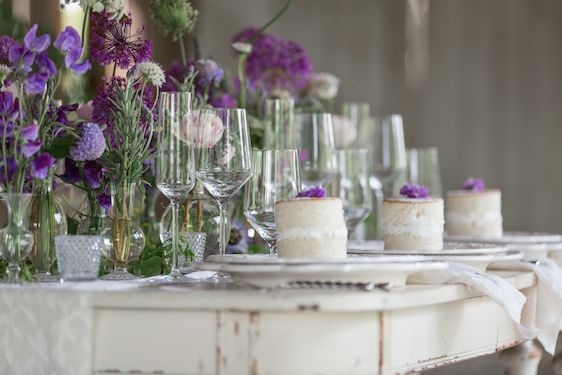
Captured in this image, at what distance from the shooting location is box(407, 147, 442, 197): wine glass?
9.70 ft

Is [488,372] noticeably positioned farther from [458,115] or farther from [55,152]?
[55,152]

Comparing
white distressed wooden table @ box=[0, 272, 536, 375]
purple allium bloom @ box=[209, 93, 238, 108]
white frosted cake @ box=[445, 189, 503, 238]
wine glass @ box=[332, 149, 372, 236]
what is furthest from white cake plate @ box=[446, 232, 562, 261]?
white distressed wooden table @ box=[0, 272, 536, 375]

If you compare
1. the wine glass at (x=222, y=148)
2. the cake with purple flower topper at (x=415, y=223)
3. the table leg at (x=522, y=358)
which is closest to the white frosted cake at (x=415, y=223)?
the cake with purple flower topper at (x=415, y=223)

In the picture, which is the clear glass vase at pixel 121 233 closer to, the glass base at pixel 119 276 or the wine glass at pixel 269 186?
the glass base at pixel 119 276

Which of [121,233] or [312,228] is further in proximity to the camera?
[121,233]

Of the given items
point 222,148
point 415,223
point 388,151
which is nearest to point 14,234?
point 222,148

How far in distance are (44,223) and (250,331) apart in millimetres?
423

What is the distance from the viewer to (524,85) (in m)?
5.27

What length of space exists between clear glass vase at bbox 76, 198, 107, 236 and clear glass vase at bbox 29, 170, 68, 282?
5cm

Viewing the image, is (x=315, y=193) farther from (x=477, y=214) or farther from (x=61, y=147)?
(x=477, y=214)

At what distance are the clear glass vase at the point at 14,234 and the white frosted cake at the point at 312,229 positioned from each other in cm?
32

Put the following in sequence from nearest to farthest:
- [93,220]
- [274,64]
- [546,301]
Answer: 1. [93,220]
2. [546,301]
3. [274,64]

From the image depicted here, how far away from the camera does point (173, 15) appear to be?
6.59 feet

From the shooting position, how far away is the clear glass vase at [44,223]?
58.1 inches
